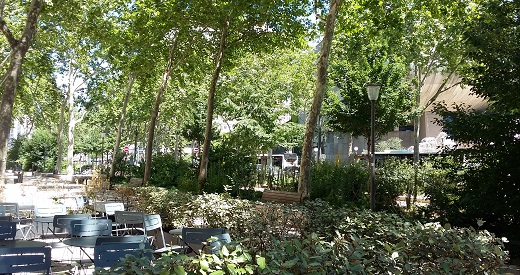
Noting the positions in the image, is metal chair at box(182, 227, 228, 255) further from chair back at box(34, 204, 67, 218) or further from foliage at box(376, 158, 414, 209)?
foliage at box(376, 158, 414, 209)

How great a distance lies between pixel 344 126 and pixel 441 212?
10.4m

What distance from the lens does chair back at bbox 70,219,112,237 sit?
6.52m

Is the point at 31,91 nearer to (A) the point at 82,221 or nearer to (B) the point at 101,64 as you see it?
(B) the point at 101,64

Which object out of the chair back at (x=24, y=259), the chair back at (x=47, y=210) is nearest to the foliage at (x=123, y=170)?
the chair back at (x=47, y=210)

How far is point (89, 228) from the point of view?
6.59 meters

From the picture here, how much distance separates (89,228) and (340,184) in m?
8.93

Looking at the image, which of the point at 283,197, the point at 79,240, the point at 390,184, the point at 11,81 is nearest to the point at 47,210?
the point at 79,240

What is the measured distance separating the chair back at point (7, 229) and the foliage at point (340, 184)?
8.71 meters

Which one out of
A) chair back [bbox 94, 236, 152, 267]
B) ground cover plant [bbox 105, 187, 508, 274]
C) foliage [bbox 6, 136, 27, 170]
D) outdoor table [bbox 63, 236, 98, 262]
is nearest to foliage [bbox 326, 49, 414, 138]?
ground cover plant [bbox 105, 187, 508, 274]

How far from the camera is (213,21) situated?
1548 cm

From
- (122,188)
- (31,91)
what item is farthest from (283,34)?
(31,91)

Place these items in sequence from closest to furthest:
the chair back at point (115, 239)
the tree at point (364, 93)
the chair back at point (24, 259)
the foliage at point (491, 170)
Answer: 1. the chair back at point (24, 259)
2. the chair back at point (115, 239)
3. the foliage at point (491, 170)
4. the tree at point (364, 93)

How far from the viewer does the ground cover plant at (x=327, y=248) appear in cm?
283

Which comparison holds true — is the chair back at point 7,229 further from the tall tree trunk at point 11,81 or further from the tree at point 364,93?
the tree at point 364,93
